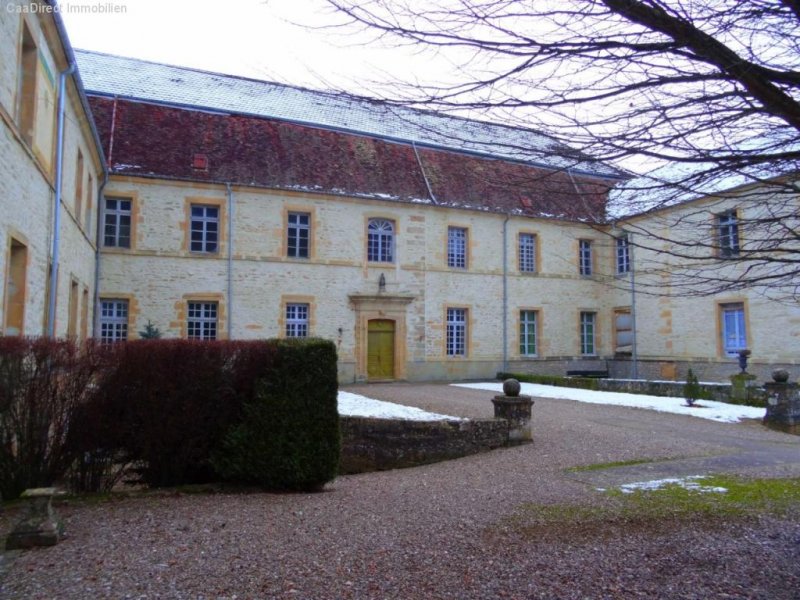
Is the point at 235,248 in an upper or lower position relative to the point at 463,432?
upper

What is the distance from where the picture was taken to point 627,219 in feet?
17.2

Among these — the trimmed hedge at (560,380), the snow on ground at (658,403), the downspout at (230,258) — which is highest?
the downspout at (230,258)

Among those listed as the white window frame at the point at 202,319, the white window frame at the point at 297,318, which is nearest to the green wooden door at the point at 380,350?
the white window frame at the point at 297,318

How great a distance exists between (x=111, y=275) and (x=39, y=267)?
26.0 feet

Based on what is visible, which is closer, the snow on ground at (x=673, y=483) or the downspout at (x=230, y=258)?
the snow on ground at (x=673, y=483)

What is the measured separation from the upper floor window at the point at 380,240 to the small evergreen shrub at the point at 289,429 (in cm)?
1383

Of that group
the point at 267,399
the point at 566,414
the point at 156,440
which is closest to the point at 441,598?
the point at 267,399

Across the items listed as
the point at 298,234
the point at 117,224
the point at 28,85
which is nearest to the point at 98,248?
the point at 117,224

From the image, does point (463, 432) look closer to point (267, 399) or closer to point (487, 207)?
point (267, 399)

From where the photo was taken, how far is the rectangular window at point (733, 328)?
1809 cm

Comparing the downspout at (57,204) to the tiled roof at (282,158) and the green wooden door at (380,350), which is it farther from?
the green wooden door at (380,350)

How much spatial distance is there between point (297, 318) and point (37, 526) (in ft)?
47.3

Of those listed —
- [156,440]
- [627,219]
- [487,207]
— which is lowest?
[156,440]

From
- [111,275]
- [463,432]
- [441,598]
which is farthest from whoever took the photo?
[111,275]
